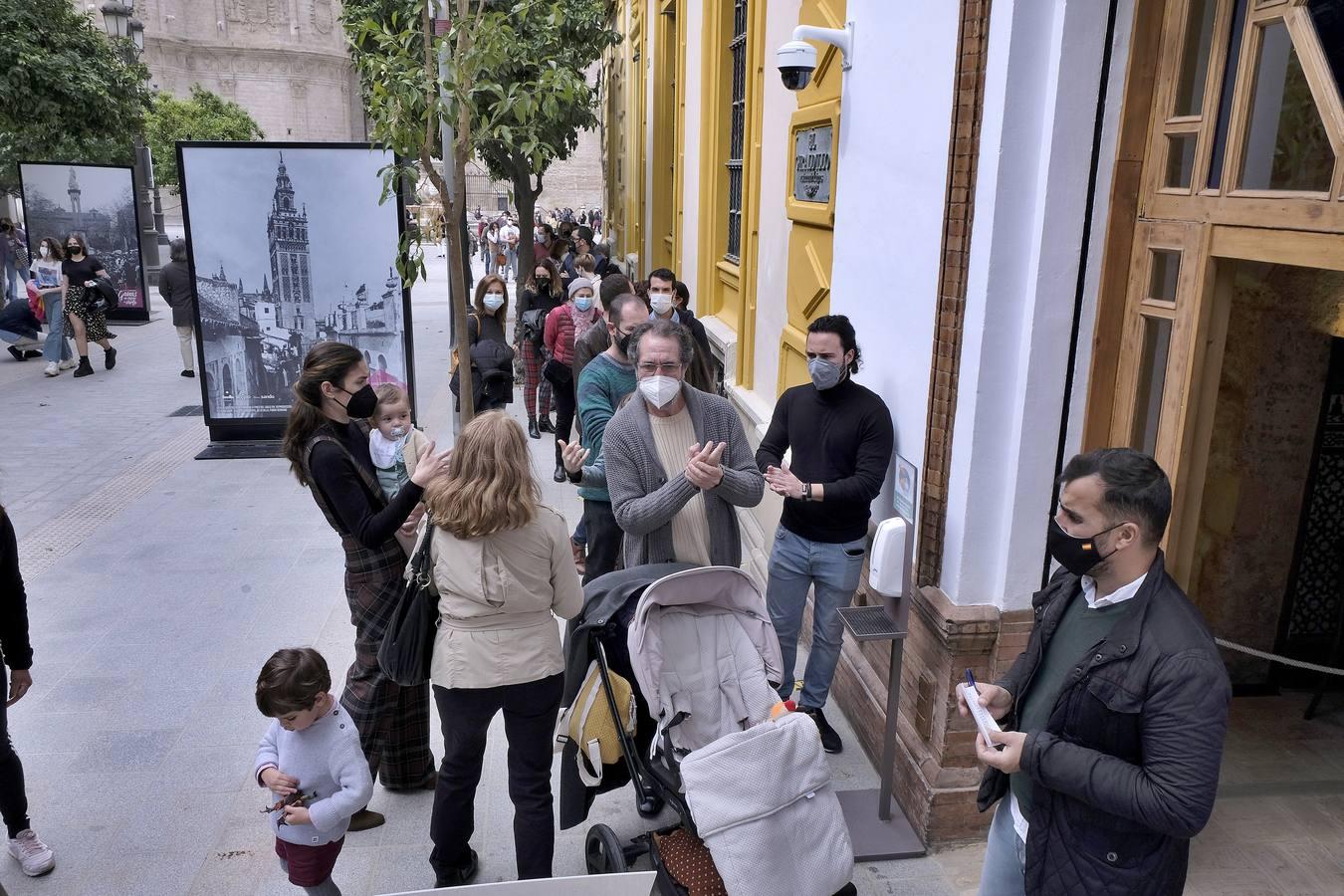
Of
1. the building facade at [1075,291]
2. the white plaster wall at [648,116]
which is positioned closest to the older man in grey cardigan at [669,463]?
the building facade at [1075,291]

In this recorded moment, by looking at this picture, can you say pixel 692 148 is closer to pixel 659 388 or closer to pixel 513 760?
pixel 659 388

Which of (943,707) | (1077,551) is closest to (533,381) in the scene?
(943,707)

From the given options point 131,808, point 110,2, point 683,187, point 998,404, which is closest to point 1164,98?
point 998,404

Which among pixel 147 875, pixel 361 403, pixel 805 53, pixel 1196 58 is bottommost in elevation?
pixel 147 875

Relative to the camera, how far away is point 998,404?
3631 millimetres

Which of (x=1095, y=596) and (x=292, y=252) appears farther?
(x=292, y=252)

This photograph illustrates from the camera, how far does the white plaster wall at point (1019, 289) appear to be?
10.9 ft

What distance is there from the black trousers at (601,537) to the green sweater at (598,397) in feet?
0.21

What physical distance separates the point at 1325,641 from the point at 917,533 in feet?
8.97

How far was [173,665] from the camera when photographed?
5492 mm

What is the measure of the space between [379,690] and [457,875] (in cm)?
81

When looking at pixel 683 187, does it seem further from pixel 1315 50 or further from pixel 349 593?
pixel 1315 50

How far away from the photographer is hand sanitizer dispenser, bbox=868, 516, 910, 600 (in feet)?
12.6

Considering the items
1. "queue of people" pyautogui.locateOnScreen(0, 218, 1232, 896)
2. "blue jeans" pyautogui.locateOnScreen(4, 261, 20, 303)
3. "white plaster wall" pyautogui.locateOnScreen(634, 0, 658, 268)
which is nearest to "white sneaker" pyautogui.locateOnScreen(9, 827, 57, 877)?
"queue of people" pyautogui.locateOnScreen(0, 218, 1232, 896)
